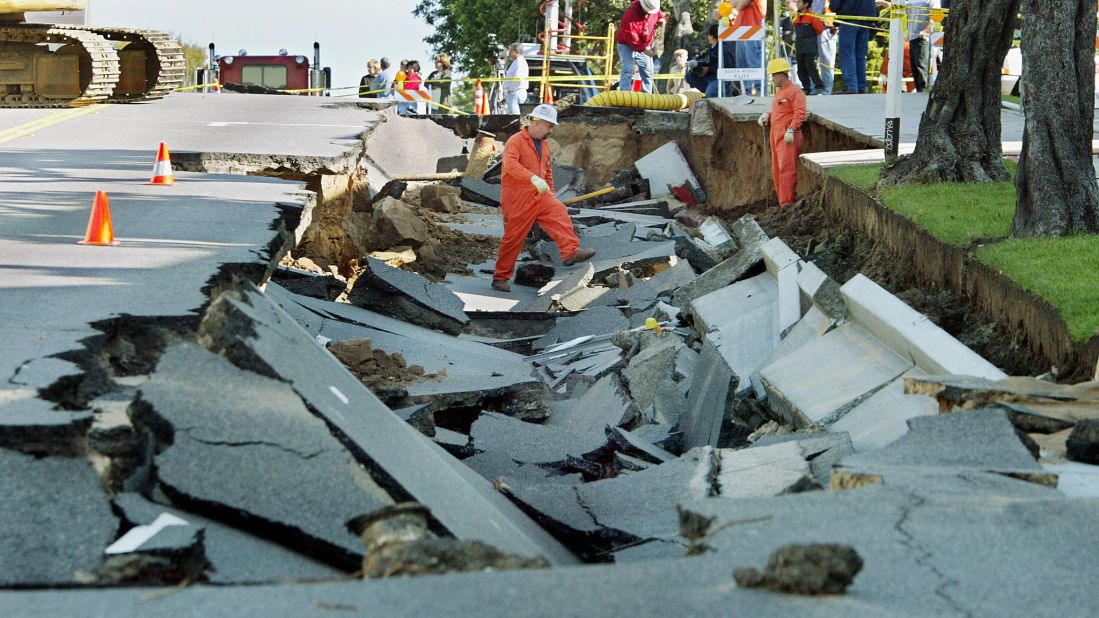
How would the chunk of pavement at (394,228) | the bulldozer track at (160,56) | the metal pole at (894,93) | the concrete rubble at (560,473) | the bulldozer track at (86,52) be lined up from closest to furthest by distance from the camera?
1. the concrete rubble at (560,473)
2. the metal pole at (894,93)
3. the chunk of pavement at (394,228)
4. the bulldozer track at (86,52)
5. the bulldozer track at (160,56)

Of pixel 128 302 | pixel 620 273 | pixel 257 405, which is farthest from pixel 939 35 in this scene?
pixel 257 405

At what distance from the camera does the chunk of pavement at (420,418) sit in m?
7.85

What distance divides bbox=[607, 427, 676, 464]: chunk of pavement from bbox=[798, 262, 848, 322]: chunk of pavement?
5.44 feet

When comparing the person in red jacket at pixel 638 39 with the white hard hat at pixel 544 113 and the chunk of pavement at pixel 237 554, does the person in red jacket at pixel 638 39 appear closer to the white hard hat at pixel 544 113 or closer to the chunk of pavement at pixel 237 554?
the white hard hat at pixel 544 113

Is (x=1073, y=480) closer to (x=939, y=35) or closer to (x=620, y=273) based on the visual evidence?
(x=620, y=273)

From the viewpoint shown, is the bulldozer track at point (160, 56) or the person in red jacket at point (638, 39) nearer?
the bulldozer track at point (160, 56)

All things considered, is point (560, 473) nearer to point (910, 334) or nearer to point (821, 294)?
point (910, 334)

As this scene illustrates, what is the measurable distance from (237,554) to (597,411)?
485 cm

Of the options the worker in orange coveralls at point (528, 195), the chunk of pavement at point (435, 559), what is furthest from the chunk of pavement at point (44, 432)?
the worker in orange coveralls at point (528, 195)

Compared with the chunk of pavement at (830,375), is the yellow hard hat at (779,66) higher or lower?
higher

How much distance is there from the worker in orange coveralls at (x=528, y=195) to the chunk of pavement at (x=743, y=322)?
362cm

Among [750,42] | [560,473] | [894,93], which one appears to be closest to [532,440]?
[560,473]

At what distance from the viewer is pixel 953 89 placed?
37.4 feet

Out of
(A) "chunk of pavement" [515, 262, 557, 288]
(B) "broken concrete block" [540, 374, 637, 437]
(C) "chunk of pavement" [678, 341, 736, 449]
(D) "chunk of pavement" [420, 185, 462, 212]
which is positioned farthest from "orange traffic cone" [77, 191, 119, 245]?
(D) "chunk of pavement" [420, 185, 462, 212]
